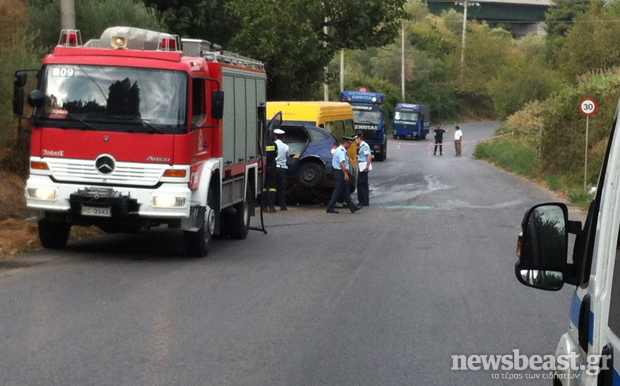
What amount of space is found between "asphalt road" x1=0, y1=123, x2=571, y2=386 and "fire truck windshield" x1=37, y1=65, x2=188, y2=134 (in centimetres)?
185

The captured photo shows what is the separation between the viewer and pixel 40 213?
1366 cm

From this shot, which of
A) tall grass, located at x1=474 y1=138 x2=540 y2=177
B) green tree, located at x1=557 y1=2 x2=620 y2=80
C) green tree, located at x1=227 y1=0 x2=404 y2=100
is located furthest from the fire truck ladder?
green tree, located at x1=557 y1=2 x2=620 y2=80

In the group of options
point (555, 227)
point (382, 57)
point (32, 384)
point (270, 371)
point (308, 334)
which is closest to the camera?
point (555, 227)

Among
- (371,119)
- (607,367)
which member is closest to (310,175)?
(607,367)

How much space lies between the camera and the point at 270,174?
2258 centimetres

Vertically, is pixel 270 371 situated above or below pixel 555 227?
below

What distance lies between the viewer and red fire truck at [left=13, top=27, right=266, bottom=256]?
13.4 m

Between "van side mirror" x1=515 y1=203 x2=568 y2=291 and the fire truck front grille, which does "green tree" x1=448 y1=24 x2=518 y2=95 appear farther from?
"van side mirror" x1=515 y1=203 x2=568 y2=291

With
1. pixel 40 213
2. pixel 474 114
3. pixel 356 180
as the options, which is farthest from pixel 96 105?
pixel 474 114

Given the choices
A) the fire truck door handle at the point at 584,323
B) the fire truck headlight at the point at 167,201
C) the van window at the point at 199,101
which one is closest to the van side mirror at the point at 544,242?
the fire truck door handle at the point at 584,323

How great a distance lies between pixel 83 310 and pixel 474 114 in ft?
326

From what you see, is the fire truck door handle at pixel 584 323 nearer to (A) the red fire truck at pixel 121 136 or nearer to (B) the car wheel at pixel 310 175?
(A) the red fire truck at pixel 121 136

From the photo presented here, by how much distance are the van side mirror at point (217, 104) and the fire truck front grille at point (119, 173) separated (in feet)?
3.87

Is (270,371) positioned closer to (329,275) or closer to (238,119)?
(329,275)
